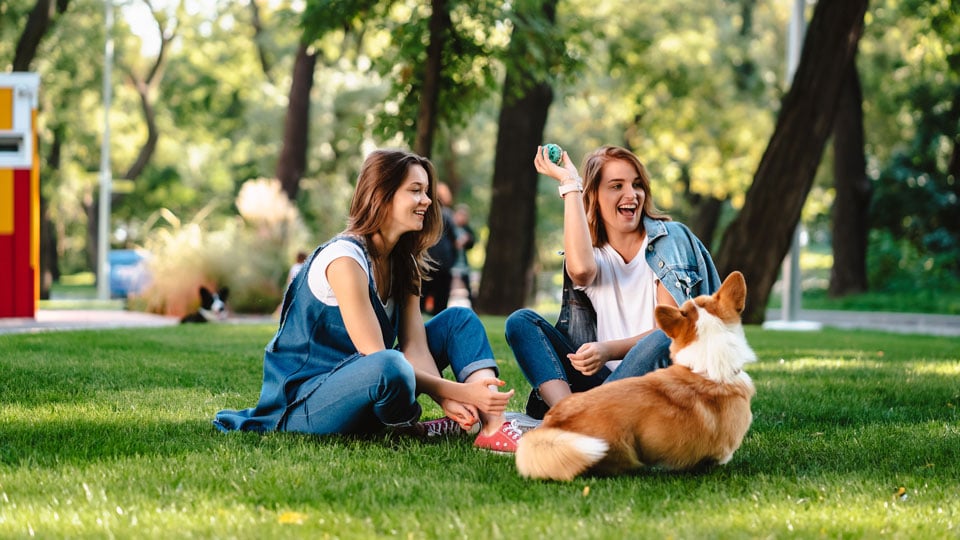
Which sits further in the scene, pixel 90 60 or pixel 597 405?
pixel 90 60

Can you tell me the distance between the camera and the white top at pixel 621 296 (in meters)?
5.28

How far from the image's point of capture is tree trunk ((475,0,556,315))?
688 inches

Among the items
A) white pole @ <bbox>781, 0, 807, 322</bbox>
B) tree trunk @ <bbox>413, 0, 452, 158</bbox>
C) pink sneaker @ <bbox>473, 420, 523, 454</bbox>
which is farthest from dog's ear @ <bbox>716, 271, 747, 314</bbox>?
white pole @ <bbox>781, 0, 807, 322</bbox>

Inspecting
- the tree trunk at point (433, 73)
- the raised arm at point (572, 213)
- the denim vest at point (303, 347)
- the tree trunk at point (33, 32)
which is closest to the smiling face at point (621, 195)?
the raised arm at point (572, 213)

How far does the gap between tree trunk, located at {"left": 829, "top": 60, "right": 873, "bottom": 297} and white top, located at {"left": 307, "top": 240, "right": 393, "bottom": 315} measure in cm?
2185

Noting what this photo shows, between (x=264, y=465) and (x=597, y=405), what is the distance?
1320 millimetres

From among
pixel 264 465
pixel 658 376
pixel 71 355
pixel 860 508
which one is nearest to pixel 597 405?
pixel 658 376

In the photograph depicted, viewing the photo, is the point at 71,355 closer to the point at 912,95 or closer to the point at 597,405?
the point at 597,405

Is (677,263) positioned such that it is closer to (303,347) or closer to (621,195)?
(621,195)

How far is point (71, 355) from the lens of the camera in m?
8.48

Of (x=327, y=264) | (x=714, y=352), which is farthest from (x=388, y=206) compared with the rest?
(x=714, y=352)

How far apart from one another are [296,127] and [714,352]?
21.1 m

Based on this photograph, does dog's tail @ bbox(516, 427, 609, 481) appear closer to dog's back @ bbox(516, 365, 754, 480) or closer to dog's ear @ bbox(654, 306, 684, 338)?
dog's back @ bbox(516, 365, 754, 480)

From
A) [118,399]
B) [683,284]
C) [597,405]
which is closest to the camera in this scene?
[597,405]
